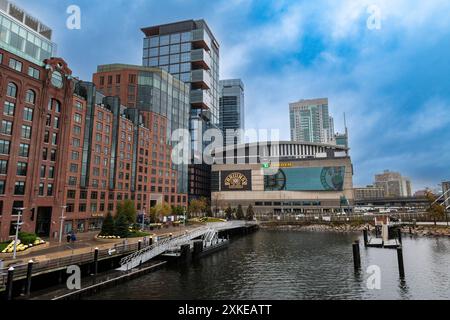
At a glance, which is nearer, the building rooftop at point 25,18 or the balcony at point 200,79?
the building rooftop at point 25,18

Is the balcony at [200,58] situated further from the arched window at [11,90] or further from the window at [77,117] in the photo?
the arched window at [11,90]

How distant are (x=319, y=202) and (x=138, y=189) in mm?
98263

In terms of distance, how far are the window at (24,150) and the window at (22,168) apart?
4.87 ft

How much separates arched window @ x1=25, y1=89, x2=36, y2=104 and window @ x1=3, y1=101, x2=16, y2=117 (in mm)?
2982

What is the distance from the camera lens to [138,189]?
97.5m

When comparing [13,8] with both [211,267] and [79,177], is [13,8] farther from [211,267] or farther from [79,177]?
[211,267]

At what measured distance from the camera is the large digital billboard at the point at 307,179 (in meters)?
155

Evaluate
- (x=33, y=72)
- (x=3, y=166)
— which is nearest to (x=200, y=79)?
(x=33, y=72)

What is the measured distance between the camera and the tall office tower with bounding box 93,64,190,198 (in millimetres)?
110188

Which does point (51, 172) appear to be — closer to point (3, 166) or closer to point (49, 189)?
point (49, 189)

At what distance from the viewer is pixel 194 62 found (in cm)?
16862

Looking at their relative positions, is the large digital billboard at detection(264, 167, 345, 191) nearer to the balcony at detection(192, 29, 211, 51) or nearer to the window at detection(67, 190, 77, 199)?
the balcony at detection(192, 29, 211, 51)

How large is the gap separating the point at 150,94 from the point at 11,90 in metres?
62.0

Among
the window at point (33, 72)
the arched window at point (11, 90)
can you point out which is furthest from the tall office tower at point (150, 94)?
the arched window at point (11, 90)
